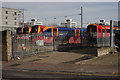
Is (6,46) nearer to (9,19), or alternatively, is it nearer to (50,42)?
(50,42)

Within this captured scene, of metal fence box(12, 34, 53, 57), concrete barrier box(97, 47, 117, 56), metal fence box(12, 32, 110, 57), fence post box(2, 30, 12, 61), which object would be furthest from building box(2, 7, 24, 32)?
concrete barrier box(97, 47, 117, 56)

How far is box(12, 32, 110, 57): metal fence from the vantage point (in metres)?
17.7

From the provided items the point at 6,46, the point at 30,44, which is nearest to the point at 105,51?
the point at 30,44

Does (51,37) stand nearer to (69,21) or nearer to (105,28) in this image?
(105,28)

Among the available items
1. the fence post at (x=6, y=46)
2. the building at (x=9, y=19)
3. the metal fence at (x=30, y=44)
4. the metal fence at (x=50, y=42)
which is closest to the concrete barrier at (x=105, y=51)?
the metal fence at (x=50, y=42)

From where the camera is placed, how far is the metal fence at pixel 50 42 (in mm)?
17734

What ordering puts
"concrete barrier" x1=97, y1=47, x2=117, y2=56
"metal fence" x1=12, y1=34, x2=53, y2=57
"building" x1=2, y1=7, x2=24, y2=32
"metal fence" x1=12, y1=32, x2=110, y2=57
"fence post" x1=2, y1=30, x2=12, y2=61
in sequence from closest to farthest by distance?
"concrete barrier" x1=97, y1=47, x2=117, y2=56 → "fence post" x1=2, y1=30, x2=12, y2=61 → "metal fence" x1=12, y1=34, x2=53, y2=57 → "metal fence" x1=12, y1=32, x2=110, y2=57 → "building" x1=2, y1=7, x2=24, y2=32

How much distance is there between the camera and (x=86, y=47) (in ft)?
82.8

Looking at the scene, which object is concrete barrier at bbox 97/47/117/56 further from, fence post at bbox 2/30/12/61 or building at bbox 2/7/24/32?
building at bbox 2/7/24/32

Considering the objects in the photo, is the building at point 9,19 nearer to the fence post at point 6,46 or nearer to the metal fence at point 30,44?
the metal fence at point 30,44

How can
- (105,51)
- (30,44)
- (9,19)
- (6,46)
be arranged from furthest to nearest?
(9,19) → (30,44) → (105,51) → (6,46)

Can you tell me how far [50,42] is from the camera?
70.1ft

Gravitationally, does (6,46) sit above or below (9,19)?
below

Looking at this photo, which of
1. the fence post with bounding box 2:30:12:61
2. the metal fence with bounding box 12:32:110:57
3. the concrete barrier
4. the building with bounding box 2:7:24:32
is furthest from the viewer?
the building with bounding box 2:7:24:32
